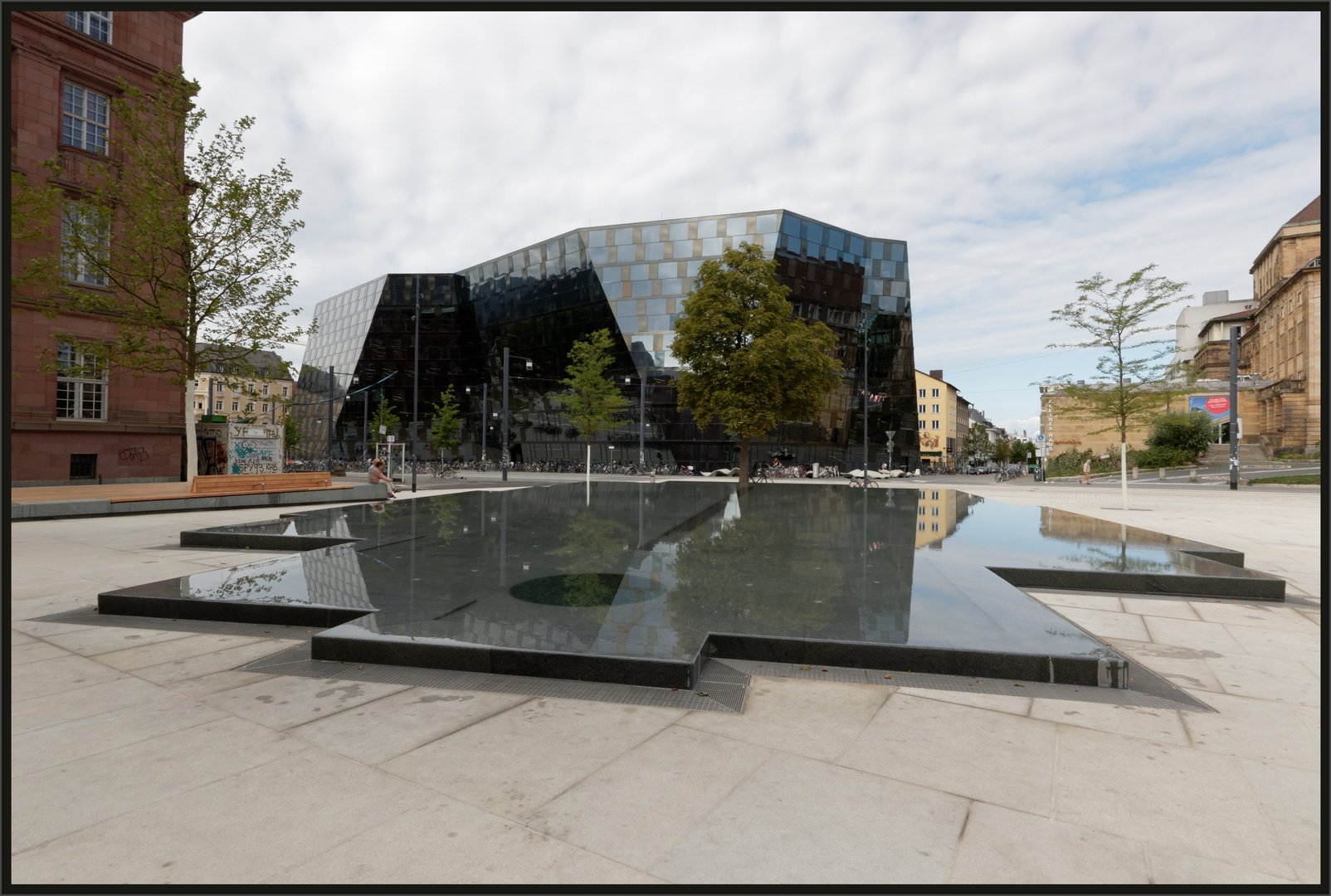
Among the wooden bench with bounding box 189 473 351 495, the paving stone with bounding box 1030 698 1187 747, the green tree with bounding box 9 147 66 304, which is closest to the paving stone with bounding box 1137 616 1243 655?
the paving stone with bounding box 1030 698 1187 747

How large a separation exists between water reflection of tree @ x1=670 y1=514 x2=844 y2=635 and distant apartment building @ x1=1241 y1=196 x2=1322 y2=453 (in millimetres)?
61764

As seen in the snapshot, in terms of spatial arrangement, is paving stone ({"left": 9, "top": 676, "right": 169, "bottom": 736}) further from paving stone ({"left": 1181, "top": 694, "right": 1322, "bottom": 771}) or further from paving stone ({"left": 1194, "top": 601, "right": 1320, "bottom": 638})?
paving stone ({"left": 1194, "top": 601, "right": 1320, "bottom": 638})

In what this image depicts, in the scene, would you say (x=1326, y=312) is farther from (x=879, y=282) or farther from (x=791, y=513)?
(x=879, y=282)

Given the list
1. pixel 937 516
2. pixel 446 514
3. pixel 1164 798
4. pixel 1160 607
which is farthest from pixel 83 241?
pixel 1160 607

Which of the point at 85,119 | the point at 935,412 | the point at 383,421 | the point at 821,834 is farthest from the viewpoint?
the point at 935,412

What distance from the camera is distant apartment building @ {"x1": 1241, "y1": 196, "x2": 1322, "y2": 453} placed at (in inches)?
2350

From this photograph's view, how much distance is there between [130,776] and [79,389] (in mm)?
30998

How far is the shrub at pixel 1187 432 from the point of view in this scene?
56844 millimetres

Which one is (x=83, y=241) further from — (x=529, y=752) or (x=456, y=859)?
(x=456, y=859)

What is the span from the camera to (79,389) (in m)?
25.8

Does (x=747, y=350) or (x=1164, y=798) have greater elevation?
(x=747, y=350)

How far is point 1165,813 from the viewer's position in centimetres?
295

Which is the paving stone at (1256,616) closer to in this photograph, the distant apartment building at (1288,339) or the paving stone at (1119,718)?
the paving stone at (1119,718)

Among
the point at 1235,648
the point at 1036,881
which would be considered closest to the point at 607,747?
the point at 1036,881
